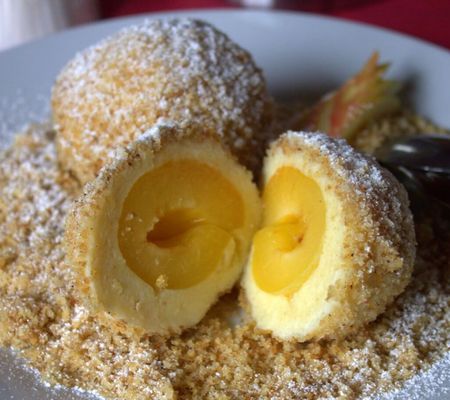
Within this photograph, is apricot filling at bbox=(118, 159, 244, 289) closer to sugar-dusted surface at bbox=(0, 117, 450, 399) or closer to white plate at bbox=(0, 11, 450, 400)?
sugar-dusted surface at bbox=(0, 117, 450, 399)

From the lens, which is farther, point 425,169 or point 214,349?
point 425,169

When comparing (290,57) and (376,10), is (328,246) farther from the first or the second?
(376,10)

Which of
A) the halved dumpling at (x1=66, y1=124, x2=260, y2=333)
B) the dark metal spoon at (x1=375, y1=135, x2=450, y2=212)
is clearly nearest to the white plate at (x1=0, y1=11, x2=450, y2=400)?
the dark metal spoon at (x1=375, y1=135, x2=450, y2=212)

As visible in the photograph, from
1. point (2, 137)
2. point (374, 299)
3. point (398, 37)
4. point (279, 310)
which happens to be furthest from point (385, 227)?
point (2, 137)

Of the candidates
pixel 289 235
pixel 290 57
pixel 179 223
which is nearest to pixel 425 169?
pixel 289 235

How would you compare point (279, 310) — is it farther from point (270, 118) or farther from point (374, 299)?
point (270, 118)

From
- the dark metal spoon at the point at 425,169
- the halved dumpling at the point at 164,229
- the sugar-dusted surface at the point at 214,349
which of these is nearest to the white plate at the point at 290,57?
the dark metal spoon at the point at 425,169

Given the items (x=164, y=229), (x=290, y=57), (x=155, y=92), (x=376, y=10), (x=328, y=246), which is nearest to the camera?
(x=328, y=246)
